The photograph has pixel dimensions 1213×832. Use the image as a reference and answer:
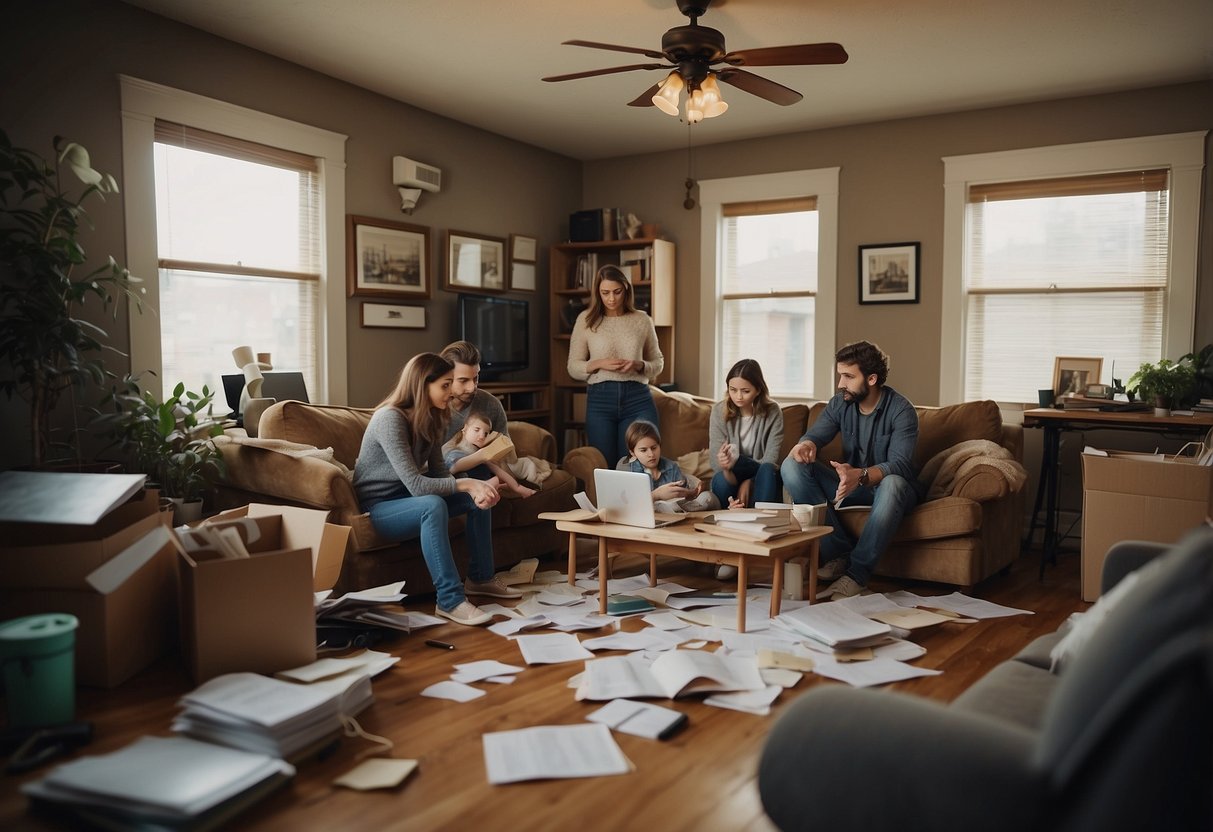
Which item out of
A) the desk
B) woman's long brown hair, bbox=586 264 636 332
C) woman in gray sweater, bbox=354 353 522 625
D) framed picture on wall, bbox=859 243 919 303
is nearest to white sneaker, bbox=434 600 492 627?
woman in gray sweater, bbox=354 353 522 625

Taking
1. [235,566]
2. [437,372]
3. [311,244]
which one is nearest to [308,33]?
[311,244]

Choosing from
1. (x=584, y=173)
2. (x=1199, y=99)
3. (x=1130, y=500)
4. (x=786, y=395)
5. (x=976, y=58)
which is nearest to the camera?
(x=1130, y=500)

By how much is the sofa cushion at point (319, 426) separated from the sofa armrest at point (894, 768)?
288 cm

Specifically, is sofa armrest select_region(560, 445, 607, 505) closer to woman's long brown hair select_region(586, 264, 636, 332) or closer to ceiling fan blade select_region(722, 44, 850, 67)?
woman's long brown hair select_region(586, 264, 636, 332)

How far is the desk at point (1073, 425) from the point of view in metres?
4.11

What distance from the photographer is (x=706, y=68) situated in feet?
11.6

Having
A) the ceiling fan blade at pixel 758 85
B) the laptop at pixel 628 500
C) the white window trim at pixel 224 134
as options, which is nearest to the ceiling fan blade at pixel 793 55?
the ceiling fan blade at pixel 758 85

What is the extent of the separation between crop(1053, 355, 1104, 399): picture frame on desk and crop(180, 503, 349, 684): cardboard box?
13.8 feet

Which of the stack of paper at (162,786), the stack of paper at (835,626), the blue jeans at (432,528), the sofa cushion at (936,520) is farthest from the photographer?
the sofa cushion at (936,520)

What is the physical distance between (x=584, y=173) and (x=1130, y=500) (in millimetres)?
4573

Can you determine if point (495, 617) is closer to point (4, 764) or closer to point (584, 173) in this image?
point (4, 764)

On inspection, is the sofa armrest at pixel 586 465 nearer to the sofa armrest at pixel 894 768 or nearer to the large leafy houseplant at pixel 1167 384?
the large leafy houseplant at pixel 1167 384

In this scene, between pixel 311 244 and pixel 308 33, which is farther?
pixel 311 244

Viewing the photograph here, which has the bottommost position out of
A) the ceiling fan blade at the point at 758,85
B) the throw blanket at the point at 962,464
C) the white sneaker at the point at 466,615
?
the white sneaker at the point at 466,615
